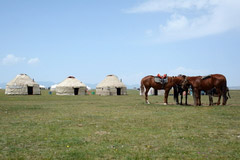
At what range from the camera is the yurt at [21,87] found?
1916 inches

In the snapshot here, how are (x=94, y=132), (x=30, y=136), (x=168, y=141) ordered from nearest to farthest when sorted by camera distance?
(x=168, y=141) → (x=30, y=136) → (x=94, y=132)

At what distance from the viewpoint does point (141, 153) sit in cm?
675

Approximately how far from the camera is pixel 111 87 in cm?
4978

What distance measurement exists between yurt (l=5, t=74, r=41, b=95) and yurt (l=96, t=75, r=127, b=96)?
493 inches

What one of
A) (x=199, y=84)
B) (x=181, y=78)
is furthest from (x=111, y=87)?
(x=199, y=84)

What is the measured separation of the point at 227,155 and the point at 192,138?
74.7 inches

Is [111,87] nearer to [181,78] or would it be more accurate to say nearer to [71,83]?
[71,83]

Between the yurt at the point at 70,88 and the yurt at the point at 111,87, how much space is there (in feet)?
11.7

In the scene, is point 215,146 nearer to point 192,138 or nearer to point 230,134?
point 192,138

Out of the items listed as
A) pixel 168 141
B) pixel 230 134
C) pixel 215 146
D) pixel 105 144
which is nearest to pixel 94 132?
pixel 105 144

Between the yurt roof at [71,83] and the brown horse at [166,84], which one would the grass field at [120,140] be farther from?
the yurt roof at [71,83]

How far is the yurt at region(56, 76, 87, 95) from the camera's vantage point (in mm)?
49781

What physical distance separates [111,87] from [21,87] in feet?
54.5

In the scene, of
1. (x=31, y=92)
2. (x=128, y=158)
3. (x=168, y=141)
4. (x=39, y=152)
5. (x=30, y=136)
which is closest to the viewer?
(x=128, y=158)
